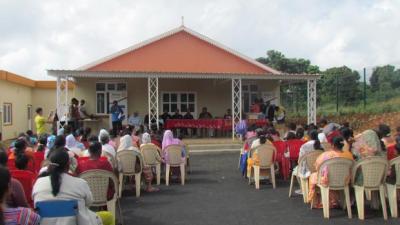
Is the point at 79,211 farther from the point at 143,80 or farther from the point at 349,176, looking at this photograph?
the point at 143,80

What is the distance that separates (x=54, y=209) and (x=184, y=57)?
2022cm

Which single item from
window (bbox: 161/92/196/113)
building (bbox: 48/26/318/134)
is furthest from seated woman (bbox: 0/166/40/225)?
window (bbox: 161/92/196/113)

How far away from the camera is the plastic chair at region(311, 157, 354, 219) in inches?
269

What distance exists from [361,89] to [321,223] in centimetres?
2080

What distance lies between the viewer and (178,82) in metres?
22.0

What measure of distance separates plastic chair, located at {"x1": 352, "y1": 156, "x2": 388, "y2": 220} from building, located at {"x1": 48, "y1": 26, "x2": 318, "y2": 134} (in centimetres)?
1208

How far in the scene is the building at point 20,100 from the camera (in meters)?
21.4

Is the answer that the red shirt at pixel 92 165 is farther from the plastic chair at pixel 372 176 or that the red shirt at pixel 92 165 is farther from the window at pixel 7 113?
the window at pixel 7 113

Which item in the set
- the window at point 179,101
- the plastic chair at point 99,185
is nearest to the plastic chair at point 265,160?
the plastic chair at point 99,185

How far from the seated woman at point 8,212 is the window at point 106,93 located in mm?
18079

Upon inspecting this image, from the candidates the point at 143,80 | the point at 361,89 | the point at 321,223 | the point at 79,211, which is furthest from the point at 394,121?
the point at 79,211

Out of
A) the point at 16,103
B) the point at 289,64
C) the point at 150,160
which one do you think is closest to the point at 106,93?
the point at 16,103

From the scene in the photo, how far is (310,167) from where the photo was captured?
7902 mm

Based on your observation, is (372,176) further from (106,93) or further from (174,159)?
(106,93)
